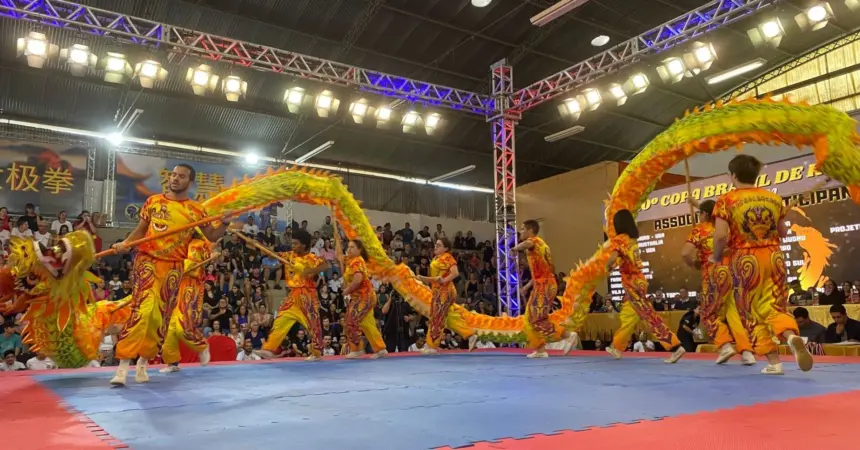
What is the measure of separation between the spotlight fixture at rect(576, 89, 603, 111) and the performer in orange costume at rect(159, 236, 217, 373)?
30.6ft

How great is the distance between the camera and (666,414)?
2.98 m

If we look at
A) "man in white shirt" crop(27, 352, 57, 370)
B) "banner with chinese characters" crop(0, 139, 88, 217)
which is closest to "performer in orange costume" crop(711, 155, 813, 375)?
"man in white shirt" crop(27, 352, 57, 370)

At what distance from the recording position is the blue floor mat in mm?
2584

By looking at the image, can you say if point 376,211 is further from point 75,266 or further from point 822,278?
point 75,266

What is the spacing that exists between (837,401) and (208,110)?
48.3ft

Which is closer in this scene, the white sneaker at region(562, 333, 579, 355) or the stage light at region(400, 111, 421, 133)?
the white sneaker at region(562, 333, 579, 355)

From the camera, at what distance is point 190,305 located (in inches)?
229

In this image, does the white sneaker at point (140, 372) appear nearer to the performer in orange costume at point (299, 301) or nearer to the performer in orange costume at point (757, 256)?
the performer in orange costume at point (299, 301)

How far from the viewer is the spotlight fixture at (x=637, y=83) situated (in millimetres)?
12578

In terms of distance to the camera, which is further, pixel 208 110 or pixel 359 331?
pixel 208 110

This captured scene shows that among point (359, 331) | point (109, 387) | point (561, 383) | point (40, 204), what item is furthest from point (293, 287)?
point (40, 204)

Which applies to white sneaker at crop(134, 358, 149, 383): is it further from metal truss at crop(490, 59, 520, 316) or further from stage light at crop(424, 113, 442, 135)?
stage light at crop(424, 113, 442, 135)

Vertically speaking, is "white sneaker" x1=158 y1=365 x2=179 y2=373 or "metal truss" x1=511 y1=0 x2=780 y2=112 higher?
"metal truss" x1=511 y1=0 x2=780 y2=112

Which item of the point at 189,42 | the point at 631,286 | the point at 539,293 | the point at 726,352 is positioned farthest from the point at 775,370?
the point at 189,42
